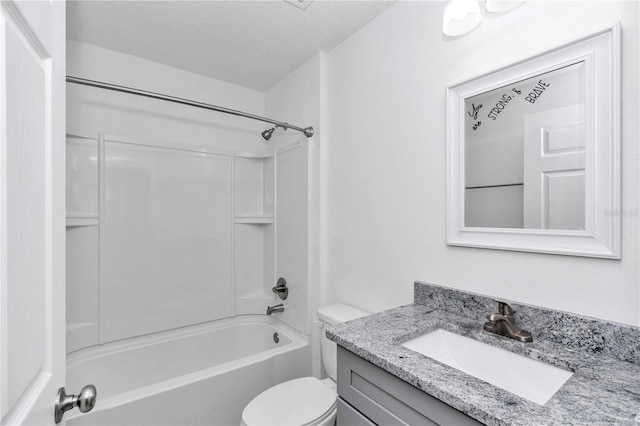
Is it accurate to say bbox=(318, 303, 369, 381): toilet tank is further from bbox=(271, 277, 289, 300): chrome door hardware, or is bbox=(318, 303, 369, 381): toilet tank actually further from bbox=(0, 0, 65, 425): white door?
bbox=(0, 0, 65, 425): white door

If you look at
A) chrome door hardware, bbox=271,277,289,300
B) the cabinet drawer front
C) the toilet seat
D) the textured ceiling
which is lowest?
the toilet seat

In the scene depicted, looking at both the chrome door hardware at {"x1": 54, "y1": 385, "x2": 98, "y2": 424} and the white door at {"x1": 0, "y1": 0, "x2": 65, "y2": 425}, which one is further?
the chrome door hardware at {"x1": 54, "y1": 385, "x2": 98, "y2": 424}

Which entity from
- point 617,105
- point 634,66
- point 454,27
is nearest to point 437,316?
point 617,105

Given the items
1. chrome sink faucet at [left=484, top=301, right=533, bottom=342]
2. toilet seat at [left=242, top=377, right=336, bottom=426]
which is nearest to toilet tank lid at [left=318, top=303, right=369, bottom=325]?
toilet seat at [left=242, top=377, right=336, bottom=426]

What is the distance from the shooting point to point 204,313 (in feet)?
7.61

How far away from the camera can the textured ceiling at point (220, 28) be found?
1.53 meters

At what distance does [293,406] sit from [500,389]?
975mm

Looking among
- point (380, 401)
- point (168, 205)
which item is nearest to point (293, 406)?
point (380, 401)

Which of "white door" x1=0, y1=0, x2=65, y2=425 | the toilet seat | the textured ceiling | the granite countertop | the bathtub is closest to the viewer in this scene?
"white door" x1=0, y1=0, x2=65, y2=425

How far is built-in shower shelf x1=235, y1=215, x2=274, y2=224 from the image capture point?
8.14 feet

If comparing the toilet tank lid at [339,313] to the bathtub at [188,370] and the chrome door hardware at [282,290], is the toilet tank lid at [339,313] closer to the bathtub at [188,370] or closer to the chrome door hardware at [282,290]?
the bathtub at [188,370]

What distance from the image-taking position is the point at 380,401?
874 mm

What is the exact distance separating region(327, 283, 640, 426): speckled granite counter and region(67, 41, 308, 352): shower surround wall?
3.56ft

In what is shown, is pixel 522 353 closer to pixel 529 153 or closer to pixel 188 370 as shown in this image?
pixel 529 153
